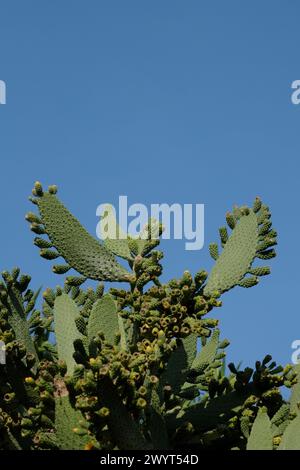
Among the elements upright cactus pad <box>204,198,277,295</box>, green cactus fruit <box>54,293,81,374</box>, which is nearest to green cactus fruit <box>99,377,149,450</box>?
green cactus fruit <box>54,293,81,374</box>

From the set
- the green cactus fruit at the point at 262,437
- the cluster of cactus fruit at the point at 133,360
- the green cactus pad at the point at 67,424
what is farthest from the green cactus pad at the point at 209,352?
the green cactus pad at the point at 67,424

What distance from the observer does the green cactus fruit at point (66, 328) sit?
14.0 ft

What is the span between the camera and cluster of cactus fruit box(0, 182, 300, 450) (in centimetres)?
385

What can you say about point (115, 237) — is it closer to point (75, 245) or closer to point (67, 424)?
point (75, 245)

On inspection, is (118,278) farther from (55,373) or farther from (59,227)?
(55,373)

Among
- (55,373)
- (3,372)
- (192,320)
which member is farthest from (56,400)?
(192,320)

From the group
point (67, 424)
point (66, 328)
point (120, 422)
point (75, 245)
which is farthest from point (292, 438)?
point (75, 245)

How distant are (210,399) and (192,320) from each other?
1.60 ft

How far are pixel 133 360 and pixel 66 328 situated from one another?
63 cm

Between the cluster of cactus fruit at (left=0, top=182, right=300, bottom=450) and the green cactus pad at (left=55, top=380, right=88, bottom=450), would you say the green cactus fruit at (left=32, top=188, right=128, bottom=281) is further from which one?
the green cactus pad at (left=55, top=380, right=88, bottom=450)

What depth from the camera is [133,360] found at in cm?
388

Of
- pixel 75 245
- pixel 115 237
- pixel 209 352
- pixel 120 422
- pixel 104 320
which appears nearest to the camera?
pixel 120 422

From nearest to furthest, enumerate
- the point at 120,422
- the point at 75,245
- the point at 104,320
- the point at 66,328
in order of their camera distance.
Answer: the point at 120,422 < the point at 104,320 < the point at 66,328 < the point at 75,245

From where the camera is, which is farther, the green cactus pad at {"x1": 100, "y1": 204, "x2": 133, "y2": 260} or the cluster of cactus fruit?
the green cactus pad at {"x1": 100, "y1": 204, "x2": 133, "y2": 260}
